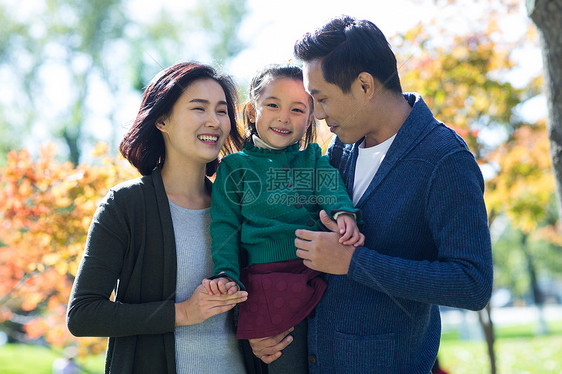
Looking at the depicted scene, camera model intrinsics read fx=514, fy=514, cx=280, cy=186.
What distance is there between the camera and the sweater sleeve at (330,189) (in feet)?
6.71

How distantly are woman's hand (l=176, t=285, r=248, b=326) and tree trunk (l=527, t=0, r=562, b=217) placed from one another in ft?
7.00

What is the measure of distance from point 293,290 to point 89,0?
54.3 ft

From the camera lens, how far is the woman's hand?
1.97m

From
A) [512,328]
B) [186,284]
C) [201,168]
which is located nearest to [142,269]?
[186,284]

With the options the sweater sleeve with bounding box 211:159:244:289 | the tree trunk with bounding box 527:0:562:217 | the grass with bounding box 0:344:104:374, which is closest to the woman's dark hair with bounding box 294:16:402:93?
the sweater sleeve with bounding box 211:159:244:289

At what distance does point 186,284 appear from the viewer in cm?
211

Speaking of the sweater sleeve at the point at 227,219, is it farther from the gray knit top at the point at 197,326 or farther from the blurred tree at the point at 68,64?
the blurred tree at the point at 68,64

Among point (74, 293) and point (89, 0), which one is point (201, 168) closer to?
point (74, 293)

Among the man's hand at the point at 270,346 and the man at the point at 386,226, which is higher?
the man at the point at 386,226

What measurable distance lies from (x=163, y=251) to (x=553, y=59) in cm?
251

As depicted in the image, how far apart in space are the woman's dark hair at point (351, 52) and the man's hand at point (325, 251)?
0.62 metres

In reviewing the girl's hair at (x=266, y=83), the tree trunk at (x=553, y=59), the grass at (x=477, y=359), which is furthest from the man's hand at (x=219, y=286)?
the grass at (x=477, y=359)

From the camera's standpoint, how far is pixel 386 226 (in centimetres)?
198

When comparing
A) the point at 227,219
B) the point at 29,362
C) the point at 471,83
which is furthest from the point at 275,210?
the point at 29,362
